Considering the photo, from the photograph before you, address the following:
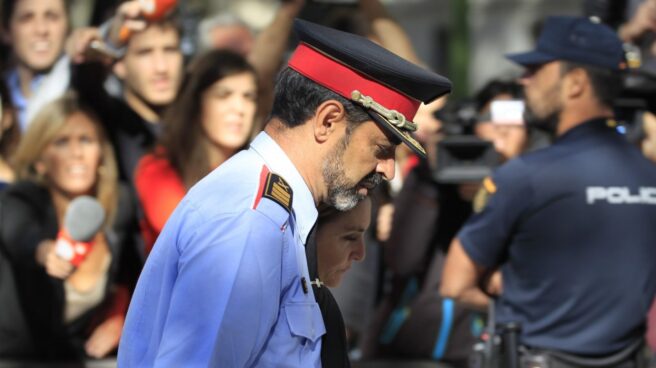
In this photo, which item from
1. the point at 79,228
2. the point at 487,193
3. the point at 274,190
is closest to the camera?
the point at 274,190

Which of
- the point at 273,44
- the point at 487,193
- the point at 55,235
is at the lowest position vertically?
the point at 55,235

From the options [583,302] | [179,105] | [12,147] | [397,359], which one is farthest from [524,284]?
[12,147]

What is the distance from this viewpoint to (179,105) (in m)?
5.42

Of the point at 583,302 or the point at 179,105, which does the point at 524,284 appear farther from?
Answer: the point at 179,105

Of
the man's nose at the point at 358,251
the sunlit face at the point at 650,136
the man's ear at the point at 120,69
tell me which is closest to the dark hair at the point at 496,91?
the sunlit face at the point at 650,136

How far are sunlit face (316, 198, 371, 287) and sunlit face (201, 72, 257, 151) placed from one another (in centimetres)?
250

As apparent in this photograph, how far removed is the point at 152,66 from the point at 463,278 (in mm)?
1895

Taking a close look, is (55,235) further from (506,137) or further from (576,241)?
(576,241)

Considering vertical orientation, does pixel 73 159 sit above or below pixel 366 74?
below

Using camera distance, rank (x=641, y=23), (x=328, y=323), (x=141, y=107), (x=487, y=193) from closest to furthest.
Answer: (x=328, y=323) < (x=487, y=193) < (x=141, y=107) < (x=641, y=23)

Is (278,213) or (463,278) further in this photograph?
(463,278)

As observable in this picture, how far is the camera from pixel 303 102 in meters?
2.43

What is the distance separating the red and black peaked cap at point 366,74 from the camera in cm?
243

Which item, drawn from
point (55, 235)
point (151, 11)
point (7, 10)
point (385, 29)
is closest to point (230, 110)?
point (151, 11)
